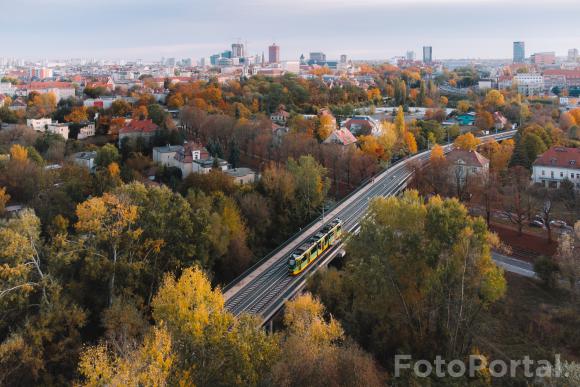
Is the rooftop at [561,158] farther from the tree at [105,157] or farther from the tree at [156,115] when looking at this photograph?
the tree at [156,115]

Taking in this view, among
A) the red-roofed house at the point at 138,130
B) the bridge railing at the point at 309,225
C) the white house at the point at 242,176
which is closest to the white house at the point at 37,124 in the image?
the red-roofed house at the point at 138,130

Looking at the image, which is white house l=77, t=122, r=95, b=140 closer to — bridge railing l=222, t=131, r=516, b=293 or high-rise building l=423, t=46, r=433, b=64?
bridge railing l=222, t=131, r=516, b=293

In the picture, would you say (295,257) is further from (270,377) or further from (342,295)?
(270,377)

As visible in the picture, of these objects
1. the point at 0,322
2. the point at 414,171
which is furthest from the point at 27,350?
the point at 414,171

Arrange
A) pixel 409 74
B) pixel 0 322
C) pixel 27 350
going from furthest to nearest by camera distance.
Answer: pixel 409 74, pixel 0 322, pixel 27 350

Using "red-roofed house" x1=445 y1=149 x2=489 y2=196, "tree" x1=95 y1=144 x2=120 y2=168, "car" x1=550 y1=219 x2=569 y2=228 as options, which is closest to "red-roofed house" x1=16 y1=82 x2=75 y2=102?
"tree" x1=95 y1=144 x2=120 y2=168

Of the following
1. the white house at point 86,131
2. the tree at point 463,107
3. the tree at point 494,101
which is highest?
the tree at point 494,101
